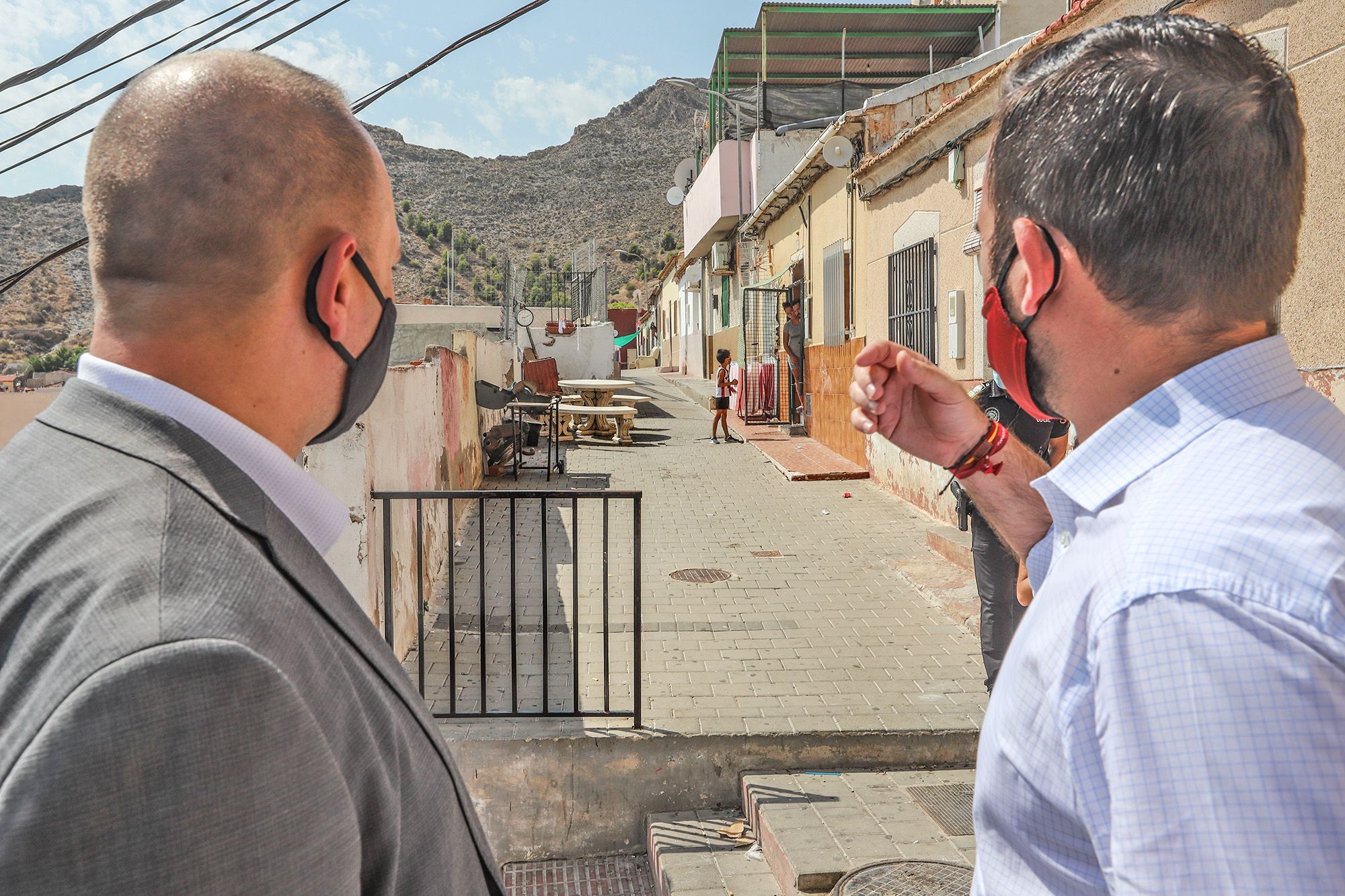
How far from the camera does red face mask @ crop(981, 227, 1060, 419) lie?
1.34 m

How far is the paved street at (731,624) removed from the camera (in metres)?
5.00

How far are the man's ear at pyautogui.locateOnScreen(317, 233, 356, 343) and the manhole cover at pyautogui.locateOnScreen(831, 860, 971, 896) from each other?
315 cm

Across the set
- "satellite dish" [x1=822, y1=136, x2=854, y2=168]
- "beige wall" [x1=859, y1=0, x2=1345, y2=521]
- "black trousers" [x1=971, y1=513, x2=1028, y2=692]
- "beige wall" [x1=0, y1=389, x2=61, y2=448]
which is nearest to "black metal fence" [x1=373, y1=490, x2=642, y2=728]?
"black trousers" [x1=971, y1=513, x2=1028, y2=692]

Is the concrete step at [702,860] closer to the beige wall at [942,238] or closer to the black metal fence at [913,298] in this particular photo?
the beige wall at [942,238]

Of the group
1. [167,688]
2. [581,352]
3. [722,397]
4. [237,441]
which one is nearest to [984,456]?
[237,441]

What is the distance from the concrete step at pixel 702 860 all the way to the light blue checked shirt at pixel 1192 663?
3.11 metres

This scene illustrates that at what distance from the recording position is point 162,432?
1.01m

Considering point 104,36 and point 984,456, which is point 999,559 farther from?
point 104,36

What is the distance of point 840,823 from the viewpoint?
13.6 feet

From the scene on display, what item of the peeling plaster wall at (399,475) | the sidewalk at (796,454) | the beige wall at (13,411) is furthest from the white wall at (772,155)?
the beige wall at (13,411)

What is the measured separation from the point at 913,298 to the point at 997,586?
6.82 meters

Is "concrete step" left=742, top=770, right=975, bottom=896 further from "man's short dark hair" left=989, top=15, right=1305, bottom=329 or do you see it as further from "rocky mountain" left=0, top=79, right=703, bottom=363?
"rocky mountain" left=0, top=79, right=703, bottom=363

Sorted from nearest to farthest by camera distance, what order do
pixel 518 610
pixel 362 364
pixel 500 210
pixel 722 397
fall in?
pixel 362 364 → pixel 518 610 → pixel 722 397 → pixel 500 210

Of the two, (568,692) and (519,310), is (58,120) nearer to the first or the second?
(568,692)
